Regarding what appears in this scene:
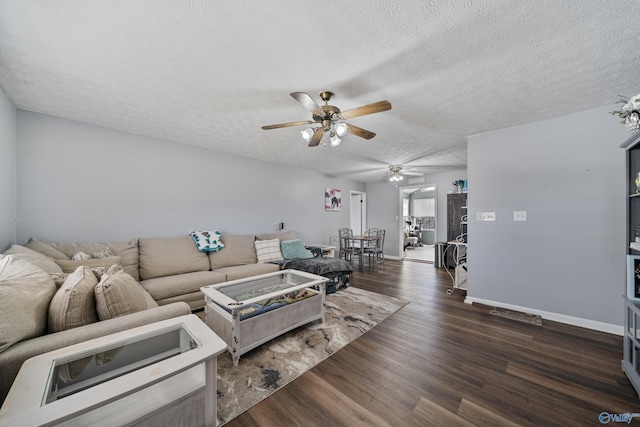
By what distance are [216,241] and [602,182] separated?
194 inches

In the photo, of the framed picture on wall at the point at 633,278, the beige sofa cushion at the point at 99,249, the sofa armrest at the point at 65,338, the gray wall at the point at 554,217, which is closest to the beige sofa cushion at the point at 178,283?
the beige sofa cushion at the point at 99,249

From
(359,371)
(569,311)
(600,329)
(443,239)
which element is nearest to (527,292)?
(569,311)

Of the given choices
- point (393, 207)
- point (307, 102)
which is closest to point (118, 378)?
point (307, 102)

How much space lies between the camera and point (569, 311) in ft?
8.78

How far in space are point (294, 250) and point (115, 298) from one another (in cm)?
307

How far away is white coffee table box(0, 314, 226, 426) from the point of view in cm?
79

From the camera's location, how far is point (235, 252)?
3.80 meters

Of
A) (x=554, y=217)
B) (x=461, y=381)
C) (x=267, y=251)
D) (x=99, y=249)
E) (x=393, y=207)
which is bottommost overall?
(x=461, y=381)

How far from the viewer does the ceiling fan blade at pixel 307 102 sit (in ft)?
5.88

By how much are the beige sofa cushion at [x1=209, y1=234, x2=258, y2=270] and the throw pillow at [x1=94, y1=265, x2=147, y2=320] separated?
Answer: 6.68 feet

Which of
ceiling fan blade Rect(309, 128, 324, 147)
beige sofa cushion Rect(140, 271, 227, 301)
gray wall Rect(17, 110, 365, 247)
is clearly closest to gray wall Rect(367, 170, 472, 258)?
gray wall Rect(17, 110, 365, 247)

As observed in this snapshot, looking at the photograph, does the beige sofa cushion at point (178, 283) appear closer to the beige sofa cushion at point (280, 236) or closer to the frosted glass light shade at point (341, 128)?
the beige sofa cushion at point (280, 236)

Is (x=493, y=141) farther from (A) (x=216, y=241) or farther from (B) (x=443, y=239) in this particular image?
(A) (x=216, y=241)

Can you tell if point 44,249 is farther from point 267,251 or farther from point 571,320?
point 571,320
